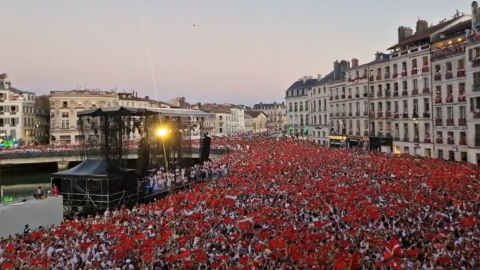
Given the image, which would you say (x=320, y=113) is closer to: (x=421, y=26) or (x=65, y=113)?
(x=421, y=26)

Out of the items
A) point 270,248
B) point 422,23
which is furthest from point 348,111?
point 270,248

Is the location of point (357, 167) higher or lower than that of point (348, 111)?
lower

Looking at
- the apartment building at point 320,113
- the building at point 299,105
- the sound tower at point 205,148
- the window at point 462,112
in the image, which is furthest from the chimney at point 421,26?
the building at point 299,105

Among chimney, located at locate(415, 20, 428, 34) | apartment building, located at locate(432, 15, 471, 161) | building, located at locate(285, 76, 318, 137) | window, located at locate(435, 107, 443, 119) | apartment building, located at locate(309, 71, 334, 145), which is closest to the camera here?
apartment building, located at locate(432, 15, 471, 161)

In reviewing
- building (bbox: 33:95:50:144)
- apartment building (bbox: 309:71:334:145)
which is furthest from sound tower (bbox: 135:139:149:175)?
building (bbox: 33:95:50:144)

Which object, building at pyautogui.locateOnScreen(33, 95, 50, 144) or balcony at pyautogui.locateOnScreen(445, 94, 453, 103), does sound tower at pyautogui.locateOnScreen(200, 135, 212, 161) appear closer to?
balcony at pyautogui.locateOnScreen(445, 94, 453, 103)

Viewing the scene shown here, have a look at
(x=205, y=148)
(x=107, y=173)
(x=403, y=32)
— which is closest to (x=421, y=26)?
(x=403, y=32)

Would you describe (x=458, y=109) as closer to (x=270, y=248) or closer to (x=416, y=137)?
(x=416, y=137)
